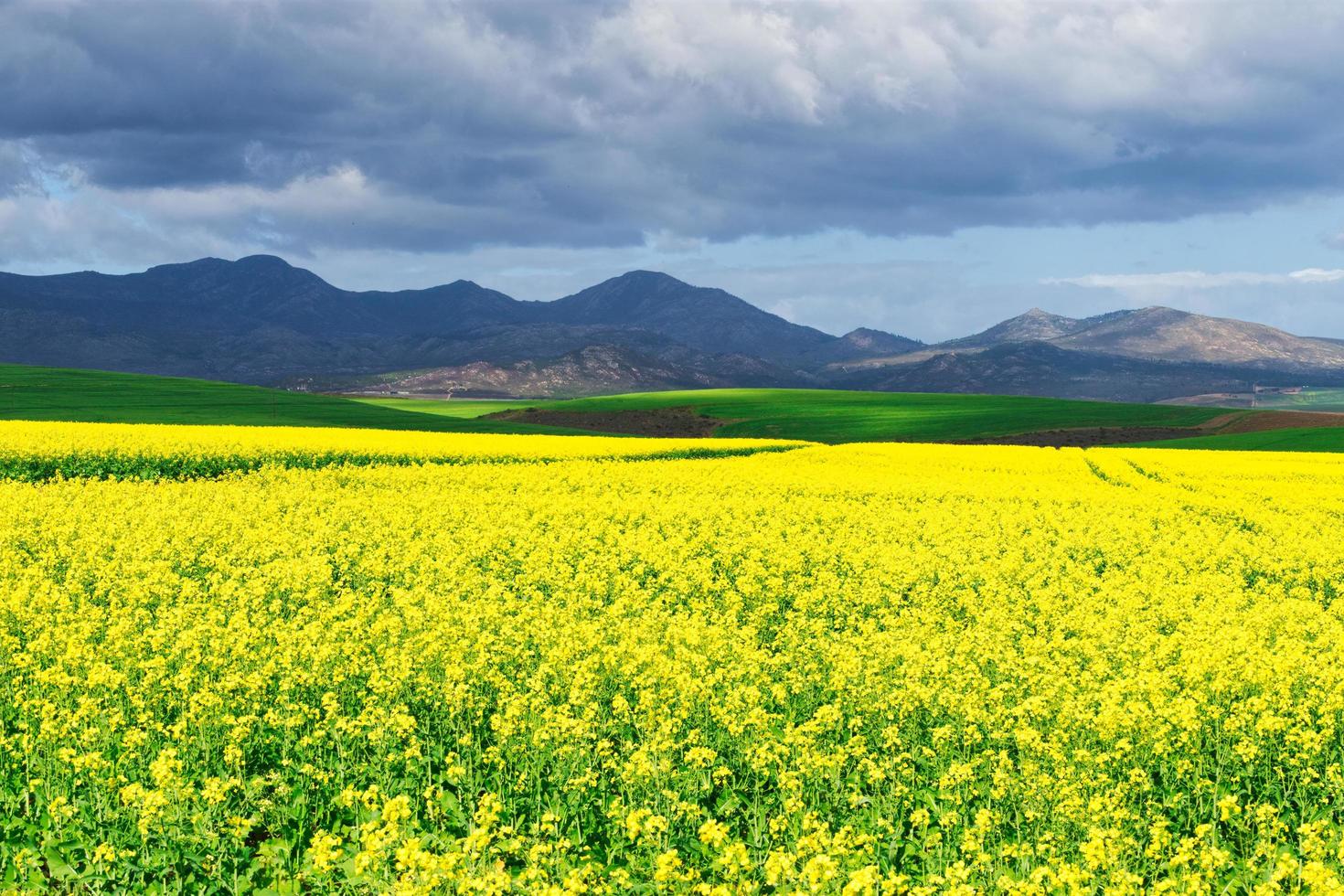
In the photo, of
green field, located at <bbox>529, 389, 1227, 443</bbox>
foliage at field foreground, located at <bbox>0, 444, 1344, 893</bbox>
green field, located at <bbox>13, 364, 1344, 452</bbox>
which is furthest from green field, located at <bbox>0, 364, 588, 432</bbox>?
foliage at field foreground, located at <bbox>0, 444, 1344, 893</bbox>

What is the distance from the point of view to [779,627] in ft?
50.4

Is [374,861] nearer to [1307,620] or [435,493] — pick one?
[1307,620]

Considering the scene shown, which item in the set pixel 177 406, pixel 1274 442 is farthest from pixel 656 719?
pixel 177 406

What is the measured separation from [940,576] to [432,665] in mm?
10571

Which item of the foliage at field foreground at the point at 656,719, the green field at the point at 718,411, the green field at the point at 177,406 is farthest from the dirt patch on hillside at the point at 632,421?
the foliage at field foreground at the point at 656,719

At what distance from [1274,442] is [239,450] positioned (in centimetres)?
7972

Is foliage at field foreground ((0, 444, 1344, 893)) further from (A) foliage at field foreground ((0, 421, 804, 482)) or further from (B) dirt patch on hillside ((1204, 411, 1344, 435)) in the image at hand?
(B) dirt patch on hillside ((1204, 411, 1344, 435))

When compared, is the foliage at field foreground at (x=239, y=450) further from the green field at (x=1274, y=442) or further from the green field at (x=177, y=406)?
the green field at (x=1274, y=442)

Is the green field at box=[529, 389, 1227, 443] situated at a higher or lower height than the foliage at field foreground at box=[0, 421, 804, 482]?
higher

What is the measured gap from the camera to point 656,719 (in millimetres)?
10703

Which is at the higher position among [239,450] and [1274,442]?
[1274,442]

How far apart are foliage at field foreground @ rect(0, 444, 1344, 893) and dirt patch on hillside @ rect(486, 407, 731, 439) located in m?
92.8

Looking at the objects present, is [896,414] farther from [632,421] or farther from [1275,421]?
[1275,421]

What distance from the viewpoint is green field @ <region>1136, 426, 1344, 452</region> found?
7550 centimetres
